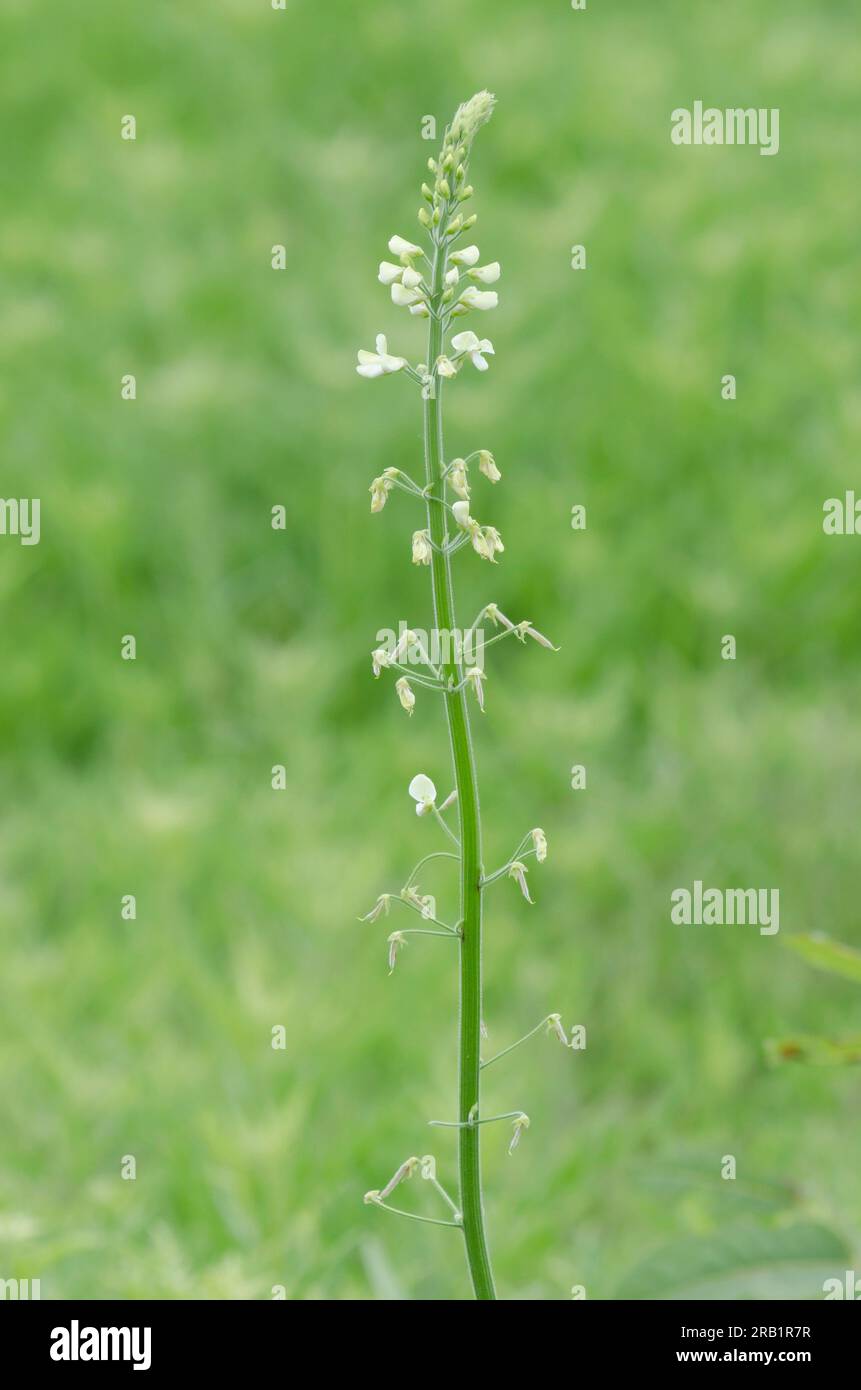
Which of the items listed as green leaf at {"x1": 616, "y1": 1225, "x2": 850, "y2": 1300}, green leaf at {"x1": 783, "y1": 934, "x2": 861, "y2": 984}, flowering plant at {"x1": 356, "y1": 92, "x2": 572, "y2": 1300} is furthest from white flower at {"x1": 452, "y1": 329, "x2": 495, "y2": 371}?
green leaf at {"x1": 616, "y1": 1225, "x2": 850, "y2": 1300}

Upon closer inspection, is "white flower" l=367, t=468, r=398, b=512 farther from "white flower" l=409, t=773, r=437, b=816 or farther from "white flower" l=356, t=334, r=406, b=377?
"white flower" l=409, t=773, r=437, b=816

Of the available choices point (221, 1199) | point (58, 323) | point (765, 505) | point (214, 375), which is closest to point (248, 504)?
point (214, 375)

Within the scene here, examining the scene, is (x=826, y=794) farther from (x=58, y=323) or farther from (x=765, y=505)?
(x=58, y=323)

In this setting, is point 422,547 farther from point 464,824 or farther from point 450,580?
point 464,824

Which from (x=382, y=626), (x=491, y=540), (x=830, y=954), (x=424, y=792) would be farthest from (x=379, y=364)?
(x=382, y=626)

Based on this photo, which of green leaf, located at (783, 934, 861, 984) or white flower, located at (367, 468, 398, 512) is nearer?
white flower, located at (367, 468, 398, 512)

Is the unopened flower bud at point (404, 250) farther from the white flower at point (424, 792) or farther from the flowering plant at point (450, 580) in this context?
the white flower at point (424, 792)
